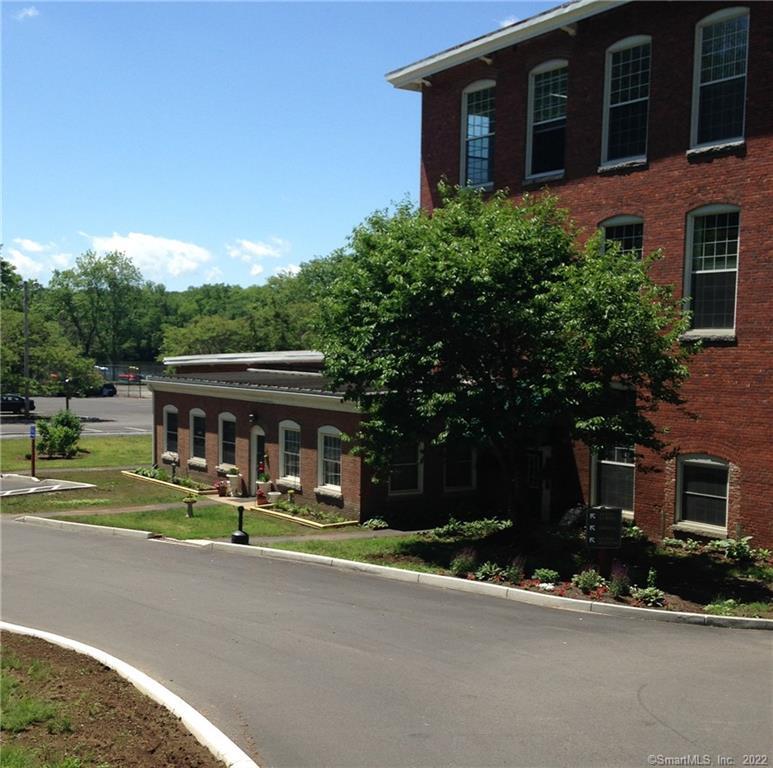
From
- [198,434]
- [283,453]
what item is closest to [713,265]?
[283,453]

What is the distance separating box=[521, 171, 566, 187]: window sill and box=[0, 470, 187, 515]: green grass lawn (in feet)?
44.6

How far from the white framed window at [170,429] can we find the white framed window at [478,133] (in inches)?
588

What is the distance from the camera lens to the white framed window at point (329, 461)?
76.2 ft

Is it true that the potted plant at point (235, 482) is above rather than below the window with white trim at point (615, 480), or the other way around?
below

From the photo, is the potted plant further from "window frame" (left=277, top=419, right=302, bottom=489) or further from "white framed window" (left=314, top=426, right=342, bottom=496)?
"white framed window" (left=314, top=426, right=342, bottom=496)

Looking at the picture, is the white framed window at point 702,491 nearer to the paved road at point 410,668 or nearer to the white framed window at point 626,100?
the paved road at point 410,668

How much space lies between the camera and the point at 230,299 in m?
175

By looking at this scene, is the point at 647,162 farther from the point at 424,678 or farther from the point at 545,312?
the point at 424,678

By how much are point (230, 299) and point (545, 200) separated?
6379 inches

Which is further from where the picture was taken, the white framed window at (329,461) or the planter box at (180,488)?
the planter box at (180,488)

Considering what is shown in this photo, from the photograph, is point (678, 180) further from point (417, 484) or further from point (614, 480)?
point (417, 484)

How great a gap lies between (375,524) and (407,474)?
1.87m

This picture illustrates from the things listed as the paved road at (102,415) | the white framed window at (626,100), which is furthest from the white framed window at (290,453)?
the paved road at (102,415)

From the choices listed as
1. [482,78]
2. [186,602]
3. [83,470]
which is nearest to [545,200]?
[482,78]
